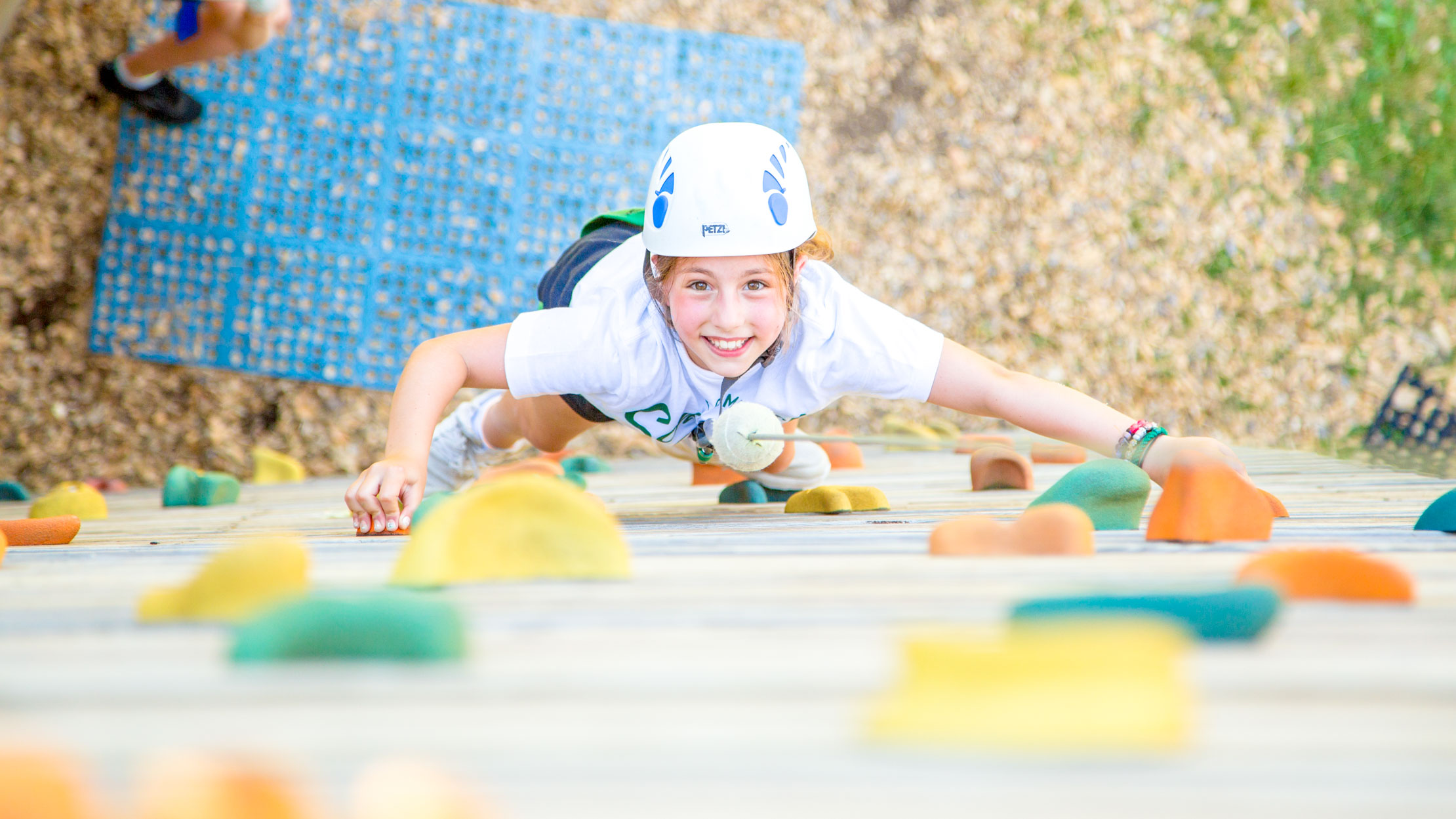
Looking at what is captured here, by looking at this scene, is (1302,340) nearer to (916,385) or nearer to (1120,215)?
(1120,215)

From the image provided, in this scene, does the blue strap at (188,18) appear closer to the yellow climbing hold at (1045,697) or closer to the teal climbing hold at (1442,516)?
the teal climbing hold at (1442,516)

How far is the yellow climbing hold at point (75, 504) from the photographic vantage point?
6.67ft

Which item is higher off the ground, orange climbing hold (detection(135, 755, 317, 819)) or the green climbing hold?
orange climbing hold (detection(135, 755, 317, 819))

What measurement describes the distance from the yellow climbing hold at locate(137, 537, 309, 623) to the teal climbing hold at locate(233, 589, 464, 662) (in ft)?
0.50

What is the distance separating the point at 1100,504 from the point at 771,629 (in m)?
0.75

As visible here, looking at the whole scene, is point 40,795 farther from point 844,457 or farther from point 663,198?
point 844,457

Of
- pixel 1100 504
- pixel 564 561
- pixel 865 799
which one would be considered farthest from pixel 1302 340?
pixel 865 799

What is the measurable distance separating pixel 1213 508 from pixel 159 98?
3136mm

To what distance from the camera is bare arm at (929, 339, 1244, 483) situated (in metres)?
1.69

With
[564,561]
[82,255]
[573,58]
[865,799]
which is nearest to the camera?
[865,799]

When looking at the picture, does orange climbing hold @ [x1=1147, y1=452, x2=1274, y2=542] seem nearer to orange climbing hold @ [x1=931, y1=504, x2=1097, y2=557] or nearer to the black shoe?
orange climbing hold @ [x1=931, y1=504, x2=1097, y2=557]

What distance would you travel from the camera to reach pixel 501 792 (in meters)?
0.45

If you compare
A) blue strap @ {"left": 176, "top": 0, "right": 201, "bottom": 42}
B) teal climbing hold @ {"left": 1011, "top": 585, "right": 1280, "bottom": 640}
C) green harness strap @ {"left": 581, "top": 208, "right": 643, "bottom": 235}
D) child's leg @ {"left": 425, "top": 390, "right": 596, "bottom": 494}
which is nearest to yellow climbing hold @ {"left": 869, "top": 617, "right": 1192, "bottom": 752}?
teal climbing hold @ {"left": 1011, "top": 585, "right": 1280, "bottom": 640}

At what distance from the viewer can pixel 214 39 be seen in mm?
2936
